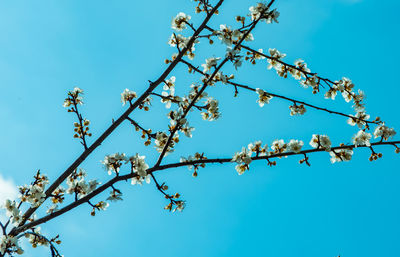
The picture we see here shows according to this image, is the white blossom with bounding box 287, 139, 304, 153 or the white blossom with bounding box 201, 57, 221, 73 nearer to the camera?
the white blossom with bounding box 287, 139, 304, 153

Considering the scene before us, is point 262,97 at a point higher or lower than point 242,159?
higher

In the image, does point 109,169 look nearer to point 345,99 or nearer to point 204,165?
point 204,165

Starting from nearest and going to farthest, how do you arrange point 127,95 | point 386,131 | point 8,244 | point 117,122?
point 8,244, point 386,131, point 117,122, point 127,95

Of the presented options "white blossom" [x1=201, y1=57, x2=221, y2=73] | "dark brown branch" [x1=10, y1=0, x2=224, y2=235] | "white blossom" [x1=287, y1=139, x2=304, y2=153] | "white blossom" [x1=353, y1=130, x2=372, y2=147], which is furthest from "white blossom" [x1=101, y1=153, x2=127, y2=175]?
"white blossom" [x1=353, y1=130, x2=372, y2=147]

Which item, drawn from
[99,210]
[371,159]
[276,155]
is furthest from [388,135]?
[99,210]

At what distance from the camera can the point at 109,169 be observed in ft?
15.5

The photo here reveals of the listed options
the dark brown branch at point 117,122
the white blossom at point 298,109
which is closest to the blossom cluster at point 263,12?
the dark brown branch at point 117,122

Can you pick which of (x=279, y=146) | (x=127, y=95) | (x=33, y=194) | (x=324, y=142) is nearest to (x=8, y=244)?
(x=33, y=194)

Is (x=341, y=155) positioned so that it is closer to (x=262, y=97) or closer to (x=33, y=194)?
(x=262, y=97)

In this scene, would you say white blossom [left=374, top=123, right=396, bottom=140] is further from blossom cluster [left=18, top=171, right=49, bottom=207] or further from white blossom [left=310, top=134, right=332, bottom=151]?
blossom cluster [left=18, top=171, right=49, bottom=207]

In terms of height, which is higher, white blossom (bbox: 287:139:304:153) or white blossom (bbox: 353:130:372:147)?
white blossom (bbox: 353:130:372:147)

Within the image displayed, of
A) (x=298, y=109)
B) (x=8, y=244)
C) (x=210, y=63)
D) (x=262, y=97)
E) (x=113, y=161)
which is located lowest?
(x=8, y=244)

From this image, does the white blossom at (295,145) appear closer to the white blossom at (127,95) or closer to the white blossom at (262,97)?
the white blossom at (262,97)

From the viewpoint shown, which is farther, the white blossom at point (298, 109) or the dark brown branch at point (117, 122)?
the white blossom at point (298, 109)
